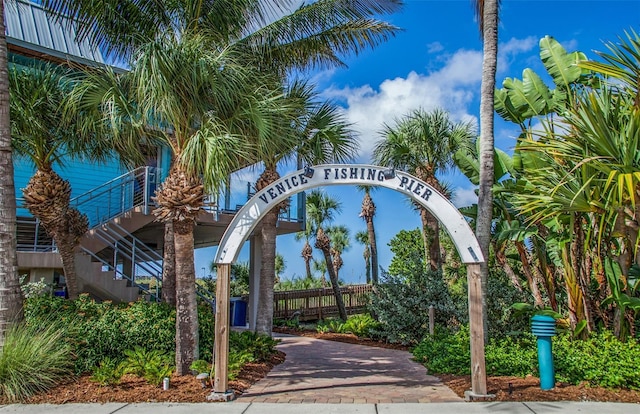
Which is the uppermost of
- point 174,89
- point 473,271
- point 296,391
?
point 174,89

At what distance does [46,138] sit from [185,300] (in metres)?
5.17

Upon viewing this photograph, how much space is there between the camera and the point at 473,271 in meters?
7.11

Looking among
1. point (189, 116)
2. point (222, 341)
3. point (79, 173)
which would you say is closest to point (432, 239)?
point (189, 116)

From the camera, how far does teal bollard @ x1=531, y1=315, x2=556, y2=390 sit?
279 inches

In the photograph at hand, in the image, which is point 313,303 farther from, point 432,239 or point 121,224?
point 121,224

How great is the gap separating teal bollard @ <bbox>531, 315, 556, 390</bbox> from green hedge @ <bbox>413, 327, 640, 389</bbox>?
0.48 m

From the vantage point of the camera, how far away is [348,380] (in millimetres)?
8289

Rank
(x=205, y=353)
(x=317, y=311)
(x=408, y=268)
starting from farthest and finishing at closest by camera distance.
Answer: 1. (x=317, y=311)
2. (x=408, y=268)
3. (x=205, y=353)

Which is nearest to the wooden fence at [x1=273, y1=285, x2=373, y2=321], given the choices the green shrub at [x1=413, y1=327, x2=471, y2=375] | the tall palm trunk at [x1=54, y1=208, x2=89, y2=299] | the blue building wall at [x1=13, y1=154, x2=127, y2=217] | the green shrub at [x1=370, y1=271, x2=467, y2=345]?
the green shrub at [x1=370, y1=271, x2=467, y2=345]

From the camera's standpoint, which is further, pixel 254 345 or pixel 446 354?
pixel 254 345

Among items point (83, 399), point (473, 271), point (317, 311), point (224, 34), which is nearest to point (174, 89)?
point (224, 34)

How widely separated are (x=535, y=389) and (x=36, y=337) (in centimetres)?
750

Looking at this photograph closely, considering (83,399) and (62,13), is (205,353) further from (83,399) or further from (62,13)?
(62,13)

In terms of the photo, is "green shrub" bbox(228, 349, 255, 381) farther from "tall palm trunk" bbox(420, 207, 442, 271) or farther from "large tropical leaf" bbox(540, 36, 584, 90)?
"large tropical leaf" bbox(540, 36, 584, 90)
